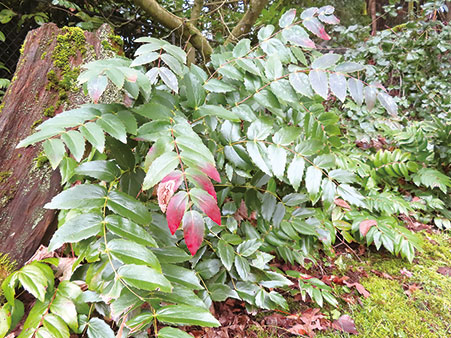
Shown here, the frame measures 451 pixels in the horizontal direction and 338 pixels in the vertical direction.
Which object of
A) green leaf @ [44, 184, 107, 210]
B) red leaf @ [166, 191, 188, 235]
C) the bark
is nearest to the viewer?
red leaf @ [166, 191, 188, 235]

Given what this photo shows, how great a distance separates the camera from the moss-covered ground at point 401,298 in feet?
3.42

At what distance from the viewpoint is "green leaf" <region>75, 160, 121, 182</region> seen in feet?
2.13

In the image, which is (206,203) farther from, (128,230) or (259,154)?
(259,154)

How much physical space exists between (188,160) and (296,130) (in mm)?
436

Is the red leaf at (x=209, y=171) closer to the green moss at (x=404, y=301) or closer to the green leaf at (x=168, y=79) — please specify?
the green leaf at (x=168, y=79)

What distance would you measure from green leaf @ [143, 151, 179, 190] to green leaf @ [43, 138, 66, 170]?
19cm

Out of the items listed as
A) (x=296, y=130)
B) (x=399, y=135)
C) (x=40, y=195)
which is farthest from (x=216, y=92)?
(x=399, y=135)

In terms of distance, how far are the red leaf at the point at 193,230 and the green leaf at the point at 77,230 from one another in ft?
0.64

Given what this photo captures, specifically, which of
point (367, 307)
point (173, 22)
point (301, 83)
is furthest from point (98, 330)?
point (173, 22)

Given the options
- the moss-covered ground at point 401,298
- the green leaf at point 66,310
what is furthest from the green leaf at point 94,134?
the moss-covered ground at point 401,298

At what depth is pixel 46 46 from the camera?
3.90 ft

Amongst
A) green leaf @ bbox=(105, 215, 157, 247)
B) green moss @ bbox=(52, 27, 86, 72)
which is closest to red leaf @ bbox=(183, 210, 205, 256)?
green leaf @ bbox=(105, 215, 157, 247)

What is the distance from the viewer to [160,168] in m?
0.51

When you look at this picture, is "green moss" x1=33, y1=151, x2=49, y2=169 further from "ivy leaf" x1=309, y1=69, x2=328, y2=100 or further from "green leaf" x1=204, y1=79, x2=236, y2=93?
"ivy leaf" x1=309, y1=69, x2=328, y2=100
